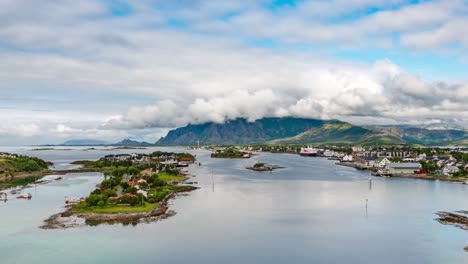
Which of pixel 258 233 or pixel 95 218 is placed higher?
pixel 95 218

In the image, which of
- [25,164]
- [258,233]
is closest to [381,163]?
[258,233]

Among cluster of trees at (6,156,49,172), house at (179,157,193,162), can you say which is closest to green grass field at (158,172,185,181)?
cluster of trees at (6,156,49,172)

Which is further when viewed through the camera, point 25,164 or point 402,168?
point 25,164

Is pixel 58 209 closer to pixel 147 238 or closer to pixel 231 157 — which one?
pixel 147 238

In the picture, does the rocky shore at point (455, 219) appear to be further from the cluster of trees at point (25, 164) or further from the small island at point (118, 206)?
the cluster of trees at point (25, 164)

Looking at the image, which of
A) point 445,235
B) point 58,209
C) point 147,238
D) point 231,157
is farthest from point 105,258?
point 231,157

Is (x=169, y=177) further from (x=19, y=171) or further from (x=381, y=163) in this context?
(x=381, y=163)

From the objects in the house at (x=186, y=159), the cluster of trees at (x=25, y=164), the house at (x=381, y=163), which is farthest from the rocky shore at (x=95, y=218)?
the house at (x=186, y=159)

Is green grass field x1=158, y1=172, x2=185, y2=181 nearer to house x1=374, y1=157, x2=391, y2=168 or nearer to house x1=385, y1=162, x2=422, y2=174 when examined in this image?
house x1=385, y1=162, x2=422, y2=174

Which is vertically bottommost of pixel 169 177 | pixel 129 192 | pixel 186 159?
pixel 169 177
